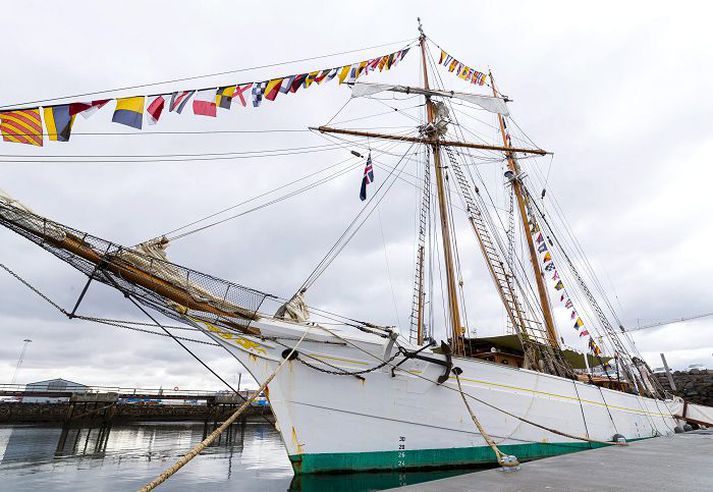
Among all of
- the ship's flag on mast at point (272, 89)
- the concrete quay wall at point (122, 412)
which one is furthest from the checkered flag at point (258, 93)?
the concrete quay wall at point (122, 412)

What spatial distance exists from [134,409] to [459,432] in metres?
28.1

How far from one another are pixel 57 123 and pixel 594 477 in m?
9.38

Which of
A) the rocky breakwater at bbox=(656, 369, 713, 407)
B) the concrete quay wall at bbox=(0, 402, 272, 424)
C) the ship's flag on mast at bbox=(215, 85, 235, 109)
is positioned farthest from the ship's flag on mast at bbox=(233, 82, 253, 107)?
the rocky breakwater at bbox=(656, 369, 713, 407)

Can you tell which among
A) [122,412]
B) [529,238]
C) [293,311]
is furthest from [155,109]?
[122,412]

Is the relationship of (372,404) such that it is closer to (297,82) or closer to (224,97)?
(224,97)

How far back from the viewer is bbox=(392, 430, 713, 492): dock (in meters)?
3.20

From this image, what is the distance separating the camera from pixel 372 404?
373 inches

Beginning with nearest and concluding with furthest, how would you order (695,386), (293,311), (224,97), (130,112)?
(130,112) → (224,97) → (293,311) → (695,386)

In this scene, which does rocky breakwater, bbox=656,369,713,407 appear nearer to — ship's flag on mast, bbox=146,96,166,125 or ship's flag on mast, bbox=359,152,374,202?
ship's flag on mast, bbox=359,152,374,202

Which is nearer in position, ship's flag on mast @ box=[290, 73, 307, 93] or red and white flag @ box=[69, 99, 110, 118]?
red and white flag @ box=[69, 99, 110, 118]

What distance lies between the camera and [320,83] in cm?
1108

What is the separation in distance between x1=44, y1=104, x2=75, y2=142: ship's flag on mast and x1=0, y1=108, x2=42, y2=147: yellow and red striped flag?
14 cm

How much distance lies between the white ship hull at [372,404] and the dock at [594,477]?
504cm

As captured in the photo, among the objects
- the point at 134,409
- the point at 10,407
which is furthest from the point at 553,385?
the point at 10,407
